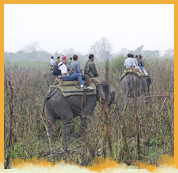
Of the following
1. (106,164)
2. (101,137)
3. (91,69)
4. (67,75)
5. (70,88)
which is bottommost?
(106,164)

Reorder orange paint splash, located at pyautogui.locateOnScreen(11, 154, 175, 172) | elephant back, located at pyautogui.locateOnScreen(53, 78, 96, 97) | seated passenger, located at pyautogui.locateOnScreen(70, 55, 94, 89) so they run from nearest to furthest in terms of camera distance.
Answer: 1. orange paint splash, located at pyautogui.locateOnScreen(11, 154, 175, 172)
2. elephant back, located at pyautogui.locateOnScreen(53, 78, 96, 97)
3. seated passenger, located at pyautogui.locateOnScreen(70, 55, 94, 89)

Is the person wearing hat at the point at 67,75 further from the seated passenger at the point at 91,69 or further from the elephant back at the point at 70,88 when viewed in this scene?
the seated passenger at the point at 91,69

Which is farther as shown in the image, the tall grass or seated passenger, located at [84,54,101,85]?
seated passenger, located at [84,54,101,85]

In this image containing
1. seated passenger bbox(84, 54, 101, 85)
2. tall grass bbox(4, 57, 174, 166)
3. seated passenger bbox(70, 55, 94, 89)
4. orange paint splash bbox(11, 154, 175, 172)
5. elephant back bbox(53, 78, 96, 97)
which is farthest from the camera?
seated passenger bbox(84, 54, 101, 85)

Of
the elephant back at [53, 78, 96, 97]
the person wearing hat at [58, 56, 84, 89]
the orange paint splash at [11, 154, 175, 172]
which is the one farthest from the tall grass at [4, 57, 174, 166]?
the person wearing hat at [58, 56, 84, 89]

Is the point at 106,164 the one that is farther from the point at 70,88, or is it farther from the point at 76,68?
the point at 76,68

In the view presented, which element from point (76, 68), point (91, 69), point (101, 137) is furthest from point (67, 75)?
point (101, 137)

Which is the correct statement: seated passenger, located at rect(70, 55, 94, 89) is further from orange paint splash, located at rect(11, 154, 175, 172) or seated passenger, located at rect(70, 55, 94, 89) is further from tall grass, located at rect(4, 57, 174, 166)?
orange paint splash, located at rect(11, 154, 175, 172)

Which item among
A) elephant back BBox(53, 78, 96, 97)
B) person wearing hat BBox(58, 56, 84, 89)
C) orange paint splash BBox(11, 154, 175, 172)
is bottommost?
orange paint splash BBox(11, 154, 175, 172)

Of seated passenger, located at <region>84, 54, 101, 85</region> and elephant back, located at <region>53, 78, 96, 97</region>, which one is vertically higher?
seated passenger, located at <region>84, 54, 101, 85</region>

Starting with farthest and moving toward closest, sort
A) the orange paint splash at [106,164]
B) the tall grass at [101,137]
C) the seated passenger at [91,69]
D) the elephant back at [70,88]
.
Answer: the seated passenger at [91,69], the elephant back at [70,88], the tall grass at [101,137], the orange paint splash at [106,164]

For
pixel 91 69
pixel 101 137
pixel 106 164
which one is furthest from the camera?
pixel 91 69

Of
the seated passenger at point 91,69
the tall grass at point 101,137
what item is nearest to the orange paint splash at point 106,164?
the tall grass at point 101,137

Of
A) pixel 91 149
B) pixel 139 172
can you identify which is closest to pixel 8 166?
pixel 91 149
